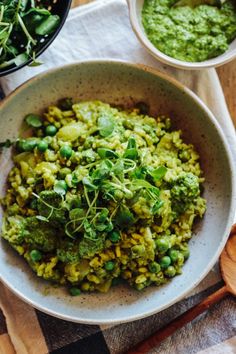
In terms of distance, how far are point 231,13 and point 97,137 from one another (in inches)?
45.3

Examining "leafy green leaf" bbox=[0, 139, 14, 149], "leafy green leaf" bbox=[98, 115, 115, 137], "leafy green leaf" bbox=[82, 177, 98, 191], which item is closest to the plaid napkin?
"leafy green leaf" bbox=[0, 139, 14, 149]

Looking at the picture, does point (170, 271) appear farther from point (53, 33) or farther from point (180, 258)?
point (53, 33)

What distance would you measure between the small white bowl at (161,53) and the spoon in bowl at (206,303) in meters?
0.98

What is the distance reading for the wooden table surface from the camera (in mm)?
3660

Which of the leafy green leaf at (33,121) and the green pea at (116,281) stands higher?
the leafy green leaf at (33,121)

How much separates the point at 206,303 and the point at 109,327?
1.93ft

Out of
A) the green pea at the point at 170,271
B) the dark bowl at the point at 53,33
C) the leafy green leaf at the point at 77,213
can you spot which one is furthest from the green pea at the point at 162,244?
the dark bowl at the point at 53,33

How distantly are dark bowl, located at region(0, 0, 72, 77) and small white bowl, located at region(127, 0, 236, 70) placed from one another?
38 cm

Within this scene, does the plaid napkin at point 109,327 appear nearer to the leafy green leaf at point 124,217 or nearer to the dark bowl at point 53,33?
the dark bowl at point 53,33

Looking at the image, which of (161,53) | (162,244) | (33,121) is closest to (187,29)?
(161,53)

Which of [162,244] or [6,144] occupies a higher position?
[6,144]

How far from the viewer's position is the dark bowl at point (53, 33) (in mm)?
3013

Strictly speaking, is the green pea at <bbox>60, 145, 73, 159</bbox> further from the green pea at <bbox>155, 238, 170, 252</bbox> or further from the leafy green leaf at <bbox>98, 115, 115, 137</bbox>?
the green pea at <bbox>155, 238, 170, 252</bbox>

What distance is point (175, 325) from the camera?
3287 mm
